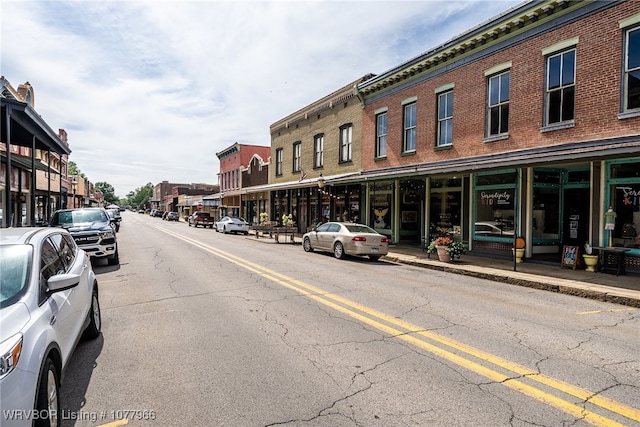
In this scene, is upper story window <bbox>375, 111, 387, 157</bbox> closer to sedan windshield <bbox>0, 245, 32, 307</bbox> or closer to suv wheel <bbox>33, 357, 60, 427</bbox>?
sedan windshield <bbox>0, 245, 32, 307</bbox>

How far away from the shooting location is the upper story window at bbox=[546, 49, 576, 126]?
486 inches

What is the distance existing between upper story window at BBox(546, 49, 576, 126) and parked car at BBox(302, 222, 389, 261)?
6826 mm

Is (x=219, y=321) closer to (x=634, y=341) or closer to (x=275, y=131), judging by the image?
(x=634, y=341)

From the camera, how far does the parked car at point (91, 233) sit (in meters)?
12.0

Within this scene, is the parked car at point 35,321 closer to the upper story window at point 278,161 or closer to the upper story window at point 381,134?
the upper story window at point 381,134

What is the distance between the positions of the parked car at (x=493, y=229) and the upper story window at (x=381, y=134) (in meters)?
6.79

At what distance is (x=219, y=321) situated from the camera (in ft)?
20.8

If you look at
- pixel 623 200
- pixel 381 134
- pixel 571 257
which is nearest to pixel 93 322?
pixel 571 257

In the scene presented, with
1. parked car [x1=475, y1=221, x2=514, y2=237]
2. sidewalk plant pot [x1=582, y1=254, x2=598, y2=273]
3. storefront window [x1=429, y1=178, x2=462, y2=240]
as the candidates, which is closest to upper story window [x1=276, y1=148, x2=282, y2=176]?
storefront window [x1=429, y1=178, x2=462, y2=240]

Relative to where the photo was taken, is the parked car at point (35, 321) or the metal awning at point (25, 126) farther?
the metal awning at point (25, 126)

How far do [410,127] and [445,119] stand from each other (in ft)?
7.45

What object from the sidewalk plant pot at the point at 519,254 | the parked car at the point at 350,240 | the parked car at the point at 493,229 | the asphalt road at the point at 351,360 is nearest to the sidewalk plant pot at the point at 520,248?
the sidewalk plant pot at the point at 519,254

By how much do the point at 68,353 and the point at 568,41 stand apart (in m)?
14.6

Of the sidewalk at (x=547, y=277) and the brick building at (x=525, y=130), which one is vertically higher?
the brick building at (x=525, y=130)
